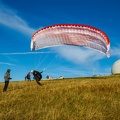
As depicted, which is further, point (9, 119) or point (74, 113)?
point (74, 113)

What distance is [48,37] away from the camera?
23812 mm

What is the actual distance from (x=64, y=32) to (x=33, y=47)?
3.42 metres

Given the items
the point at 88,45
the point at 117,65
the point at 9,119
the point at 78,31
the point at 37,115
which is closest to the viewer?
the point at 9,119

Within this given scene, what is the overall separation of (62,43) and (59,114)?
49.8 feet

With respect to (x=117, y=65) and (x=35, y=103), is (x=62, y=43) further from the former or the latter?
(x=117, y=65)

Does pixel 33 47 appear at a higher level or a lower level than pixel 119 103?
higher

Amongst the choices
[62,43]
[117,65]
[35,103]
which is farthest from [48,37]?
[117,65]

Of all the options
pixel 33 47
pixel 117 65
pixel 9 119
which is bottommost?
pixel 9 119

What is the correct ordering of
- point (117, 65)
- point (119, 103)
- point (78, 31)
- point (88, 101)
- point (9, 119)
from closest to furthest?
1. point (9, 119)
2. point (119, 103)
3. point (88, 101)
4. point (78, 31)
5. point (117, 65)

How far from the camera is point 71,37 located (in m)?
23.7

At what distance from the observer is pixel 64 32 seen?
23.0 metres

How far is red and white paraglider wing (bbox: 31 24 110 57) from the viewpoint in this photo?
22250 mm

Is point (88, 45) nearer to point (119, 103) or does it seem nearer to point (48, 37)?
point (48, 37)

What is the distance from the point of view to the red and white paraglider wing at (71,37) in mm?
22250
